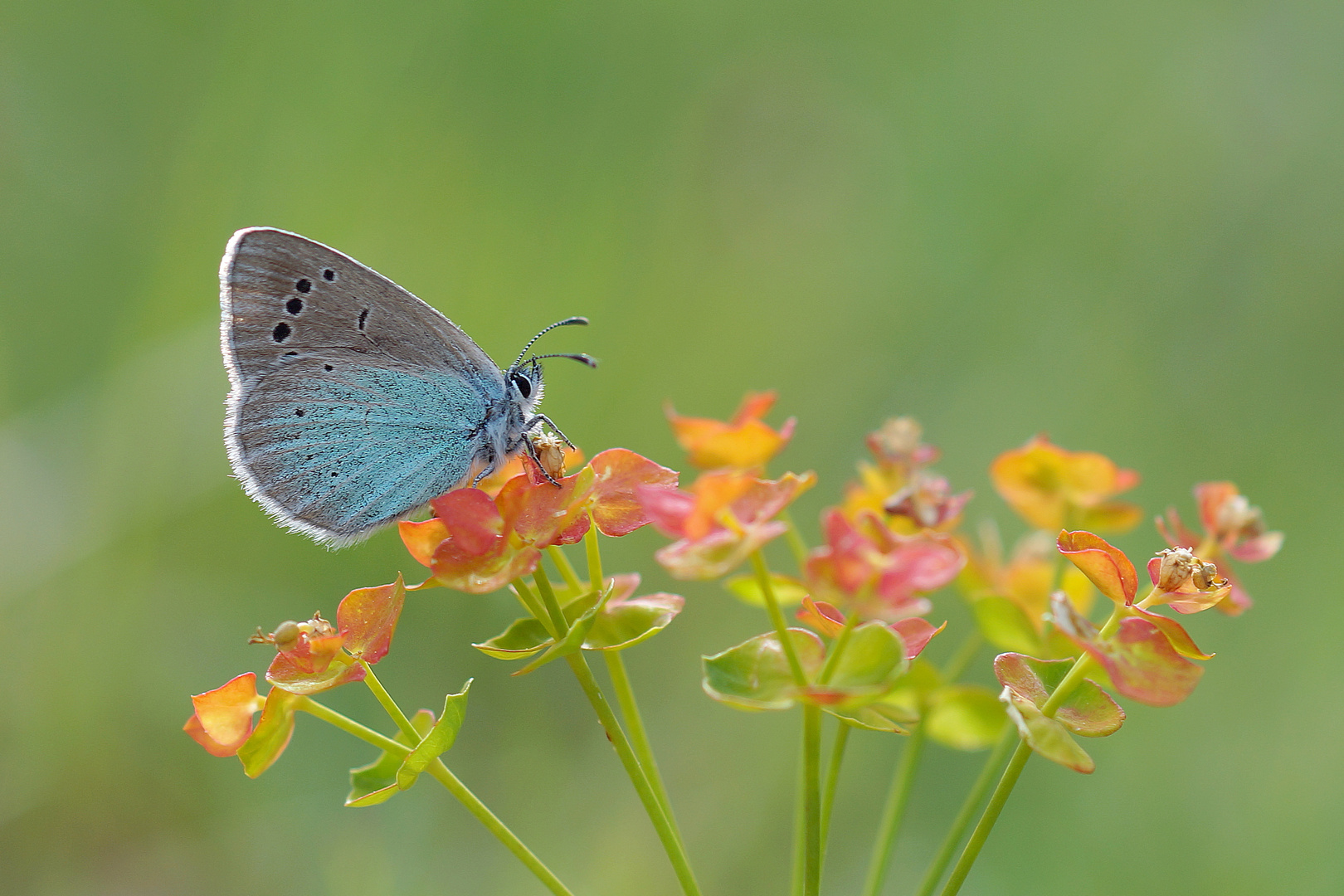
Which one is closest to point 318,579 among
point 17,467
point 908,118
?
point 17,467

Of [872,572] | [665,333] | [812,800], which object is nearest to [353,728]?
[812,800]

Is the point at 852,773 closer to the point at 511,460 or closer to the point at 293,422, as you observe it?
the point at 511,460

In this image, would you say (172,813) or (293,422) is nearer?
(293,422)

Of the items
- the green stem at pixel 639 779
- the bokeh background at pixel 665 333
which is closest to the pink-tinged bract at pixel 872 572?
the green stem at pixel 639 779

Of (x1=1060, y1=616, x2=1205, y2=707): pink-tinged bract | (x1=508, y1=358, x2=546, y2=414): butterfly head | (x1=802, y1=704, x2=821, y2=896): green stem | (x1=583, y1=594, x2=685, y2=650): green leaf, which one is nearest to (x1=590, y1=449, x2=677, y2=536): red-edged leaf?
(x1=583, y1=594, x2=685, y2=650): green leaf

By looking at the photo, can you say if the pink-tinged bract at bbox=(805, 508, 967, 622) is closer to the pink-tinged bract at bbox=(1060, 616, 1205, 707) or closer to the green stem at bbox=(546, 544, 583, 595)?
the pink-tinged bract at bbox=(1060, 616, 1205, 707)

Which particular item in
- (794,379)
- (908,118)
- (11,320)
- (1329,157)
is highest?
(1329,157)

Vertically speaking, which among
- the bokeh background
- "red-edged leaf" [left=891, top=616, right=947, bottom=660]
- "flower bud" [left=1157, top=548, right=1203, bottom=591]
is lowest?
the bokeh background
